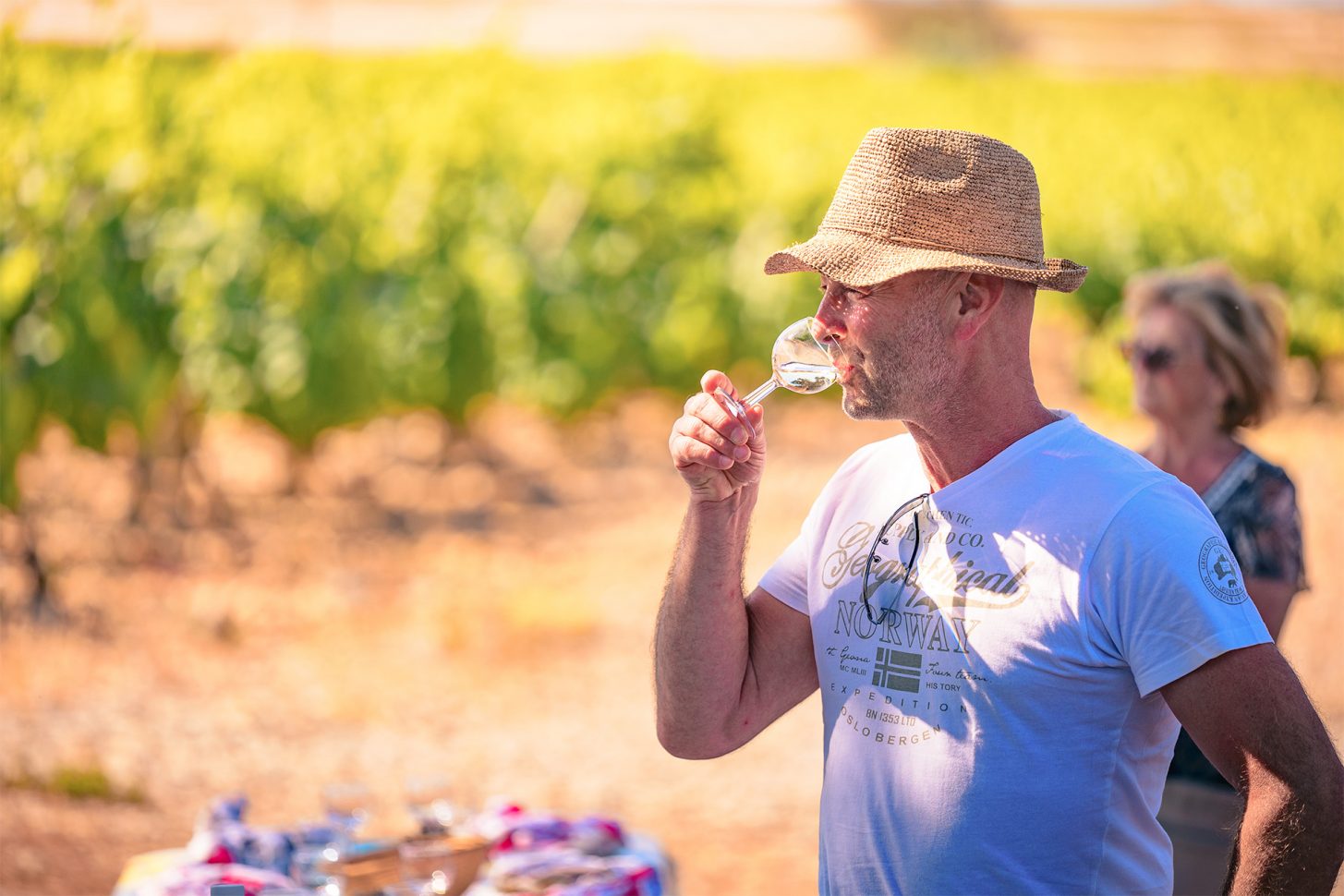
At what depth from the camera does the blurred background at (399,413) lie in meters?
7.30

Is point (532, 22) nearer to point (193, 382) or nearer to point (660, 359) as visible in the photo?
point (660, 359)

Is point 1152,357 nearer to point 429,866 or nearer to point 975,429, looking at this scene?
point 975,429

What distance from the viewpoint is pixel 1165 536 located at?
189cm

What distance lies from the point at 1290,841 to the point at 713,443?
3.00ft

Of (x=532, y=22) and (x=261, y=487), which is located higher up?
(x=532, y=22)

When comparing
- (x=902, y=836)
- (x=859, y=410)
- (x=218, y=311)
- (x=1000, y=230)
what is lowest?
(x=902, y=836)

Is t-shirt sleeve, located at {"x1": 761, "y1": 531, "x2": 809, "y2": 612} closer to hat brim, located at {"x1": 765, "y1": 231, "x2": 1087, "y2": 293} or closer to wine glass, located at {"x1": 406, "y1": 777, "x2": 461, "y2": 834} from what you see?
hat brim, located at {"x1": 765, "y1": 231, "x2": 1087, "y2": 293}

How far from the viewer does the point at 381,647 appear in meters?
9.01

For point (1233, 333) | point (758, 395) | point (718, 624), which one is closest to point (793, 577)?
point (718, 624)

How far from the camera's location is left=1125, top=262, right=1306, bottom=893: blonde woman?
3.24 metres

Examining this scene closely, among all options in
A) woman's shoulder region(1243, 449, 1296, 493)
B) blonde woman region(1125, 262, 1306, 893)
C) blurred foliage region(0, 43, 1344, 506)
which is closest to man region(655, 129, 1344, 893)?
blonde woman region(1125, 262, 1306, 893)

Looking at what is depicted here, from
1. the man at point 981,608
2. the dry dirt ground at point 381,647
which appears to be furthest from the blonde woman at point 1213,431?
the dry dirt ground at point 381,647

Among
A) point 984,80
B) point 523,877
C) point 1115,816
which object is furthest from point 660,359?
point 984,80

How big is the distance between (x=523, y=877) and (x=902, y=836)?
1107 millimetres
